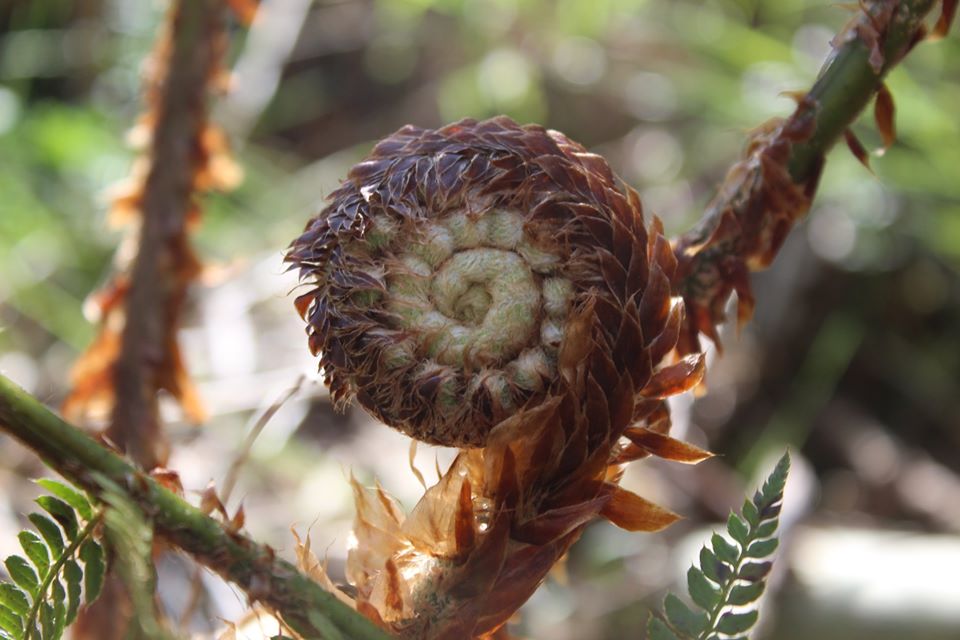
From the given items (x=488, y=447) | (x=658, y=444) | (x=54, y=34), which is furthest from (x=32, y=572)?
(x=54, y=34)

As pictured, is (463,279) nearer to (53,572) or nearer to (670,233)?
(53,572)

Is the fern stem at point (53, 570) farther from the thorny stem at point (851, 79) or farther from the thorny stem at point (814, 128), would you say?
the thorny stem at point (851, 79)

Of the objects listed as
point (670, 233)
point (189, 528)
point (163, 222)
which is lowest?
point (670, 233)

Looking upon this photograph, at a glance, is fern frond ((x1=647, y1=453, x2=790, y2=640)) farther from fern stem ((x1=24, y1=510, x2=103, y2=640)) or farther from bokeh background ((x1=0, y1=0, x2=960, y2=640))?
bokeh background ((x1=0, y1=0, x2=960, y2=640))

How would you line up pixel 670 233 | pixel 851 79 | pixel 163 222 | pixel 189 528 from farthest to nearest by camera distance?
pixel 670 233, pixel 163 222, pixel 851 79, pixel 189 528

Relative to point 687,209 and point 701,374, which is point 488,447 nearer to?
point 701,374

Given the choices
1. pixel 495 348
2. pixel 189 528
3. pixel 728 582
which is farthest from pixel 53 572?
pixel 728 582
